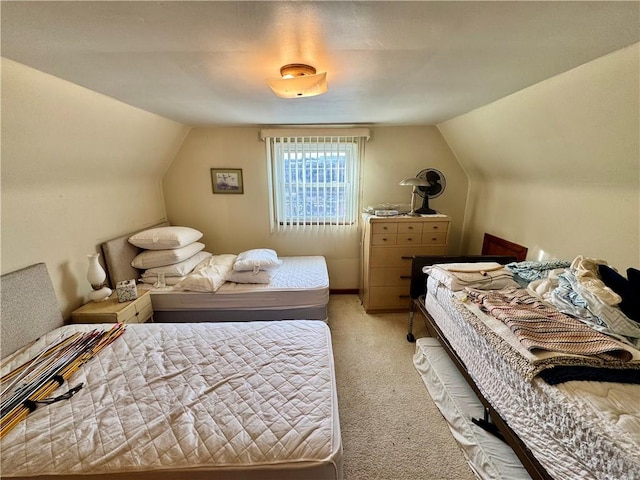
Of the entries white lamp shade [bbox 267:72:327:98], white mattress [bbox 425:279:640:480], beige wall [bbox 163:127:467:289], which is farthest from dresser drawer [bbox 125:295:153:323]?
white mattress [bbox 425:279:640:480]

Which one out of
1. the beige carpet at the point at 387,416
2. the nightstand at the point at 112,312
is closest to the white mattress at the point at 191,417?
the nightstand at the point at 112,312

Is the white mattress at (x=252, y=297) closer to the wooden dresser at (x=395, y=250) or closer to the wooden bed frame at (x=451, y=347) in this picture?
the wooden dresser at (x=395, y=250)

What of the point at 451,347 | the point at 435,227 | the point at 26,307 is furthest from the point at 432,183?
the point at 26,307

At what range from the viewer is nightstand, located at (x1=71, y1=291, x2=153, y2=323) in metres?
1.91

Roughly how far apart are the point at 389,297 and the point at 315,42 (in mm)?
2524

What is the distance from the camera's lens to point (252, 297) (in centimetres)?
238

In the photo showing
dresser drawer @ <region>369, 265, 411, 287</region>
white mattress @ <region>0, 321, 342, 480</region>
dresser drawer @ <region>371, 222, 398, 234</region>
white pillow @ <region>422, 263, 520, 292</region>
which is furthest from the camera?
dresser drawer @ <region>369, 265, 411, 287</region>

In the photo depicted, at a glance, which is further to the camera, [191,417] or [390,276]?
[390,276]

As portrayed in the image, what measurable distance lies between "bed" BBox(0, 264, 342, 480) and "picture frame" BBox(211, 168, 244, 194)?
5.85ft

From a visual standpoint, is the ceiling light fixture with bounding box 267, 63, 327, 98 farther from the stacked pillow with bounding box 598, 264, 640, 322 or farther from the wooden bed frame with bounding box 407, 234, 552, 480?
the stacked pillow with bounding box 598, 264, 640, 322

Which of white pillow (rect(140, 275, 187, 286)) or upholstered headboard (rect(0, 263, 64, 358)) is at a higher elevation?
upholstered headboard (rect(0, 263, 64, 358))

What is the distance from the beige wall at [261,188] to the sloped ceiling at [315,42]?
1272 mm

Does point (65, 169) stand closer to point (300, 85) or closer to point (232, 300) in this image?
point (232, 300)

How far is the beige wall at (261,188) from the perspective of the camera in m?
3.06
